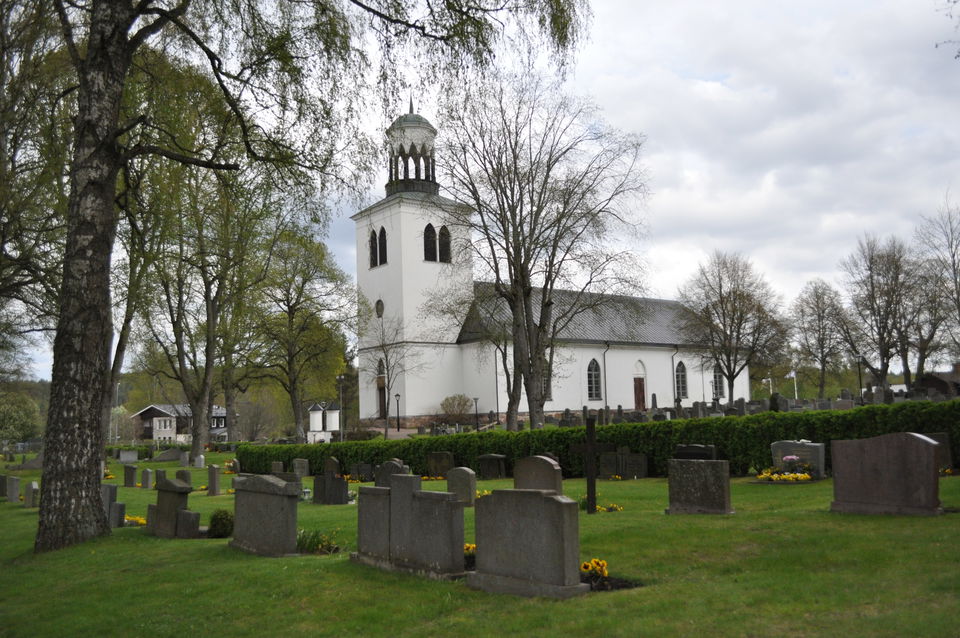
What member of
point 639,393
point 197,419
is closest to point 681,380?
point 639,393

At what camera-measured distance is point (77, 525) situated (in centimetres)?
1020

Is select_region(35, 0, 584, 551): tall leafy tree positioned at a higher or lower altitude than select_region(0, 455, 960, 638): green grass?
higher

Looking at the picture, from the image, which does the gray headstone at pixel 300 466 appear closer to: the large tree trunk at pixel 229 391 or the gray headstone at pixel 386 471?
the gray headstone at pixel 386 471

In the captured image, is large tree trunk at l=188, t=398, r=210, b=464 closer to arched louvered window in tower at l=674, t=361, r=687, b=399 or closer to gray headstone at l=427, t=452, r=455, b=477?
gray headstone at l=427, t=452, r=455, b=477

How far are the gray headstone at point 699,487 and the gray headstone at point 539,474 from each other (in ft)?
5.11

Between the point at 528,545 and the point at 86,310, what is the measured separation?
22.7 feet

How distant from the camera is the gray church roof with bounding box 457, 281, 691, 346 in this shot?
86.5 ft

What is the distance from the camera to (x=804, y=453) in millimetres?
14352

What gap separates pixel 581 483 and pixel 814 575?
417 inches

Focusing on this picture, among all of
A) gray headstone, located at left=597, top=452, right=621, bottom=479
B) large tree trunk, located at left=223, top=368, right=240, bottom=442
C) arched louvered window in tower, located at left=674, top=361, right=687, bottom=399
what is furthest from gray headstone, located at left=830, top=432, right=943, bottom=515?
arched louvered window in tower, located at left=674, top=361, right=687, bottom=399

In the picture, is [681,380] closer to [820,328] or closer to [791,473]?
[820,328]

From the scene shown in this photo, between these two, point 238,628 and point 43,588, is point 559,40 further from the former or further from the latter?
point 43,588

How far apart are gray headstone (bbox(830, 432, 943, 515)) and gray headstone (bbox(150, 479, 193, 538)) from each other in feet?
28.2

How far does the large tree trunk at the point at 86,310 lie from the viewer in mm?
10070
